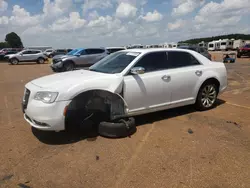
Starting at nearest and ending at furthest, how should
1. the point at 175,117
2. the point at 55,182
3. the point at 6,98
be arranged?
the point at 55,182
the point at 175,117
the point at 6,98

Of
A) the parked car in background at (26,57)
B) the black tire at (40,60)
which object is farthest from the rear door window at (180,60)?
the black tire at (40,60)

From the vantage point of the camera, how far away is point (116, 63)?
486 cm

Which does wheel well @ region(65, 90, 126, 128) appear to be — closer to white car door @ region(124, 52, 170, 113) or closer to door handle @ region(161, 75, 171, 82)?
white car door @ region(124, 52, 170, 113)

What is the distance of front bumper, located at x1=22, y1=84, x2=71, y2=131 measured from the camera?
3.75 metres

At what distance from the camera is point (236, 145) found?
3.80 metres

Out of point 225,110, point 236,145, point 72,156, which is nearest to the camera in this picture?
point 72,156

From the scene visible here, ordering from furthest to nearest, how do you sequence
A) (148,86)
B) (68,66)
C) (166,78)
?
1. (68,66)
2. (166,78)
3. (148,86)

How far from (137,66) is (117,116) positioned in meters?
1.10

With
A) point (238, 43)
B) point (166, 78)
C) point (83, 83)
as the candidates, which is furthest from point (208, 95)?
point (238, 43)

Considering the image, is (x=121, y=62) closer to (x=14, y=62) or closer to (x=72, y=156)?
(x=72, y=156)

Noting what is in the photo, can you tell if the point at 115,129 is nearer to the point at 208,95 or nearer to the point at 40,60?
the point at 208,95

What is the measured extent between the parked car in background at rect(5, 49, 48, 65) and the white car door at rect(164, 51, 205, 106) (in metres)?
23.8

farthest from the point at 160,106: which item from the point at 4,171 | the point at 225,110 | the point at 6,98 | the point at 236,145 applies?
the point at 6,98

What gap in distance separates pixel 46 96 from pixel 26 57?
2421 cm
